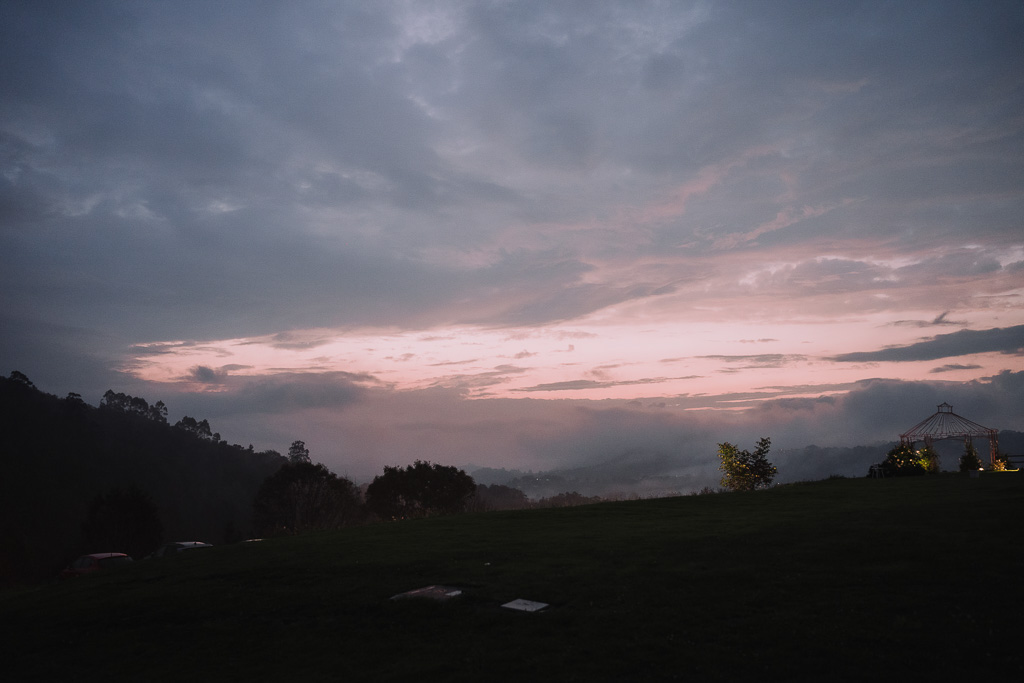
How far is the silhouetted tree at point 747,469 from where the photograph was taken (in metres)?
31.2

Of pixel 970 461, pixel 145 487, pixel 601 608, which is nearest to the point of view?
pixel 601 608

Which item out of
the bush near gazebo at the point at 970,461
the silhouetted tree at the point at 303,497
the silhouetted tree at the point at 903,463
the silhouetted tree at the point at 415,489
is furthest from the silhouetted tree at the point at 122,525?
the bush near gazebo at the point at 970,461

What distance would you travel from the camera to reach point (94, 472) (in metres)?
108

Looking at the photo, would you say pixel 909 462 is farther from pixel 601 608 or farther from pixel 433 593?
pixel 433 593

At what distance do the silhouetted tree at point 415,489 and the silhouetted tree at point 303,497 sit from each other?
985 centimetres

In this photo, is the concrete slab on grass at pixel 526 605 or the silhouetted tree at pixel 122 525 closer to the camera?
the concrete slab on grass at pixel 526 605

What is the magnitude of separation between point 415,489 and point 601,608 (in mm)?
59024

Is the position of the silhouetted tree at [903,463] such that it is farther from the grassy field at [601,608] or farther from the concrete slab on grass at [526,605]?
the concrete slab on grass at [526,605]

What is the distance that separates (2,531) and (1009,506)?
10932 centimetres

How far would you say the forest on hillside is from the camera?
296ft

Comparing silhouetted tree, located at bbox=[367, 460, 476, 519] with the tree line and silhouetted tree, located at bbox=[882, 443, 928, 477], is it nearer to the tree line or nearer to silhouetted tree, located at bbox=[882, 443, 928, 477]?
the tree line

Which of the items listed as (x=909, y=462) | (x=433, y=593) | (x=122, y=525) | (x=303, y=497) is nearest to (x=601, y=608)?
(x=433, y=593)

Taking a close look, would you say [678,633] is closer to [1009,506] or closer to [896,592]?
[896,592]

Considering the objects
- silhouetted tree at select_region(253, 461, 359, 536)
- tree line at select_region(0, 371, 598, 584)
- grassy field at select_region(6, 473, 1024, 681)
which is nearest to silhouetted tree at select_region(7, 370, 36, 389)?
tree line at select_region(0, 371, 598, 584)
